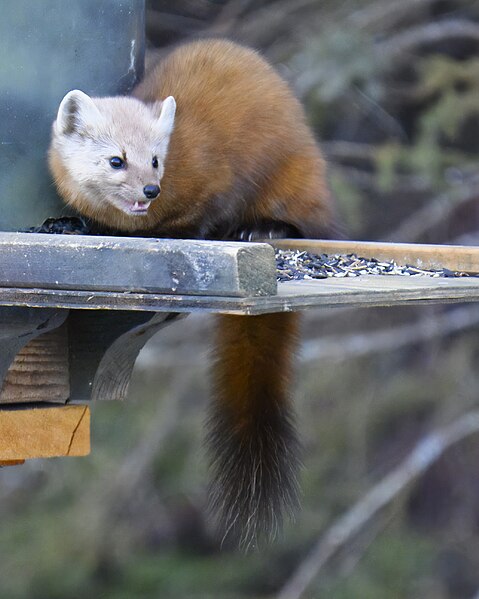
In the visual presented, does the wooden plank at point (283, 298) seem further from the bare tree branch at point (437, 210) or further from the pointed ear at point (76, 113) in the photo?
the bare tree branch at point (437, 210)

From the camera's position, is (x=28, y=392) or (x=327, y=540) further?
(x=327, y=540)

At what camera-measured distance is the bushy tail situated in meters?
2.95

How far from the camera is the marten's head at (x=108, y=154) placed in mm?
2990

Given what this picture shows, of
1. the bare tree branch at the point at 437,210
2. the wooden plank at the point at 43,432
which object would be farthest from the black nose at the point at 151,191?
the bare tree branch at the point at 437,210

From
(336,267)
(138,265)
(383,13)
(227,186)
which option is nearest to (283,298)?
(138,265)

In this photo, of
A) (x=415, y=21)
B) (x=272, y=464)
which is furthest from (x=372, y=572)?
(x=272, y=464)

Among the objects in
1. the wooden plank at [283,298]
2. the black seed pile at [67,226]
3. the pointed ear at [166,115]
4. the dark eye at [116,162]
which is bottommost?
the black seed pile at [67,226]

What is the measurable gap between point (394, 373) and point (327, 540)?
1.07 metres

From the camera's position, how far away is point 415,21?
6859mm

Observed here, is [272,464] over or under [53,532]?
over

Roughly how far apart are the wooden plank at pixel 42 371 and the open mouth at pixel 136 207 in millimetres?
373

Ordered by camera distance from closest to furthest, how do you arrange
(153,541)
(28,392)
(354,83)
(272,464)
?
1. (28,392)
2. (272,464)
3. (354,83)
4. (153,541)

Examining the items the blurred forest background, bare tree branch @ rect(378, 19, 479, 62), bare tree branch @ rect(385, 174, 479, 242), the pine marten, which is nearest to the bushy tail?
the pine marten

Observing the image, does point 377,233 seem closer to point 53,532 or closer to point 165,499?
point 165,499
